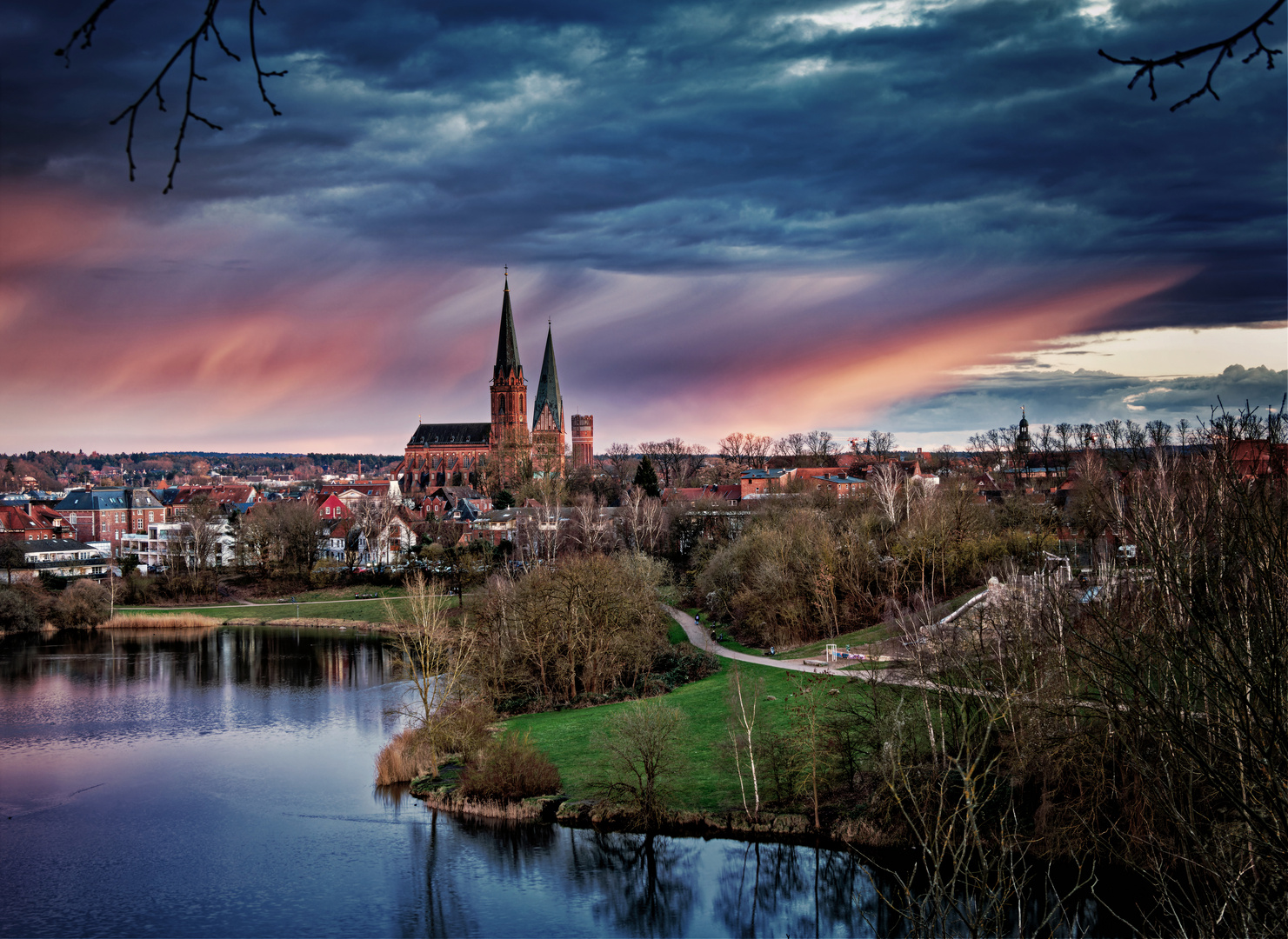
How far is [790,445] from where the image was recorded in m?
128

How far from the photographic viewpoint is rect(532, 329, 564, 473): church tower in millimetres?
109312

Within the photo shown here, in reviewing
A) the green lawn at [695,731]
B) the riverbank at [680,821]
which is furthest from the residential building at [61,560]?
the riverbank at [680,821]

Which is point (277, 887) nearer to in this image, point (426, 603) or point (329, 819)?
point (329, 819)

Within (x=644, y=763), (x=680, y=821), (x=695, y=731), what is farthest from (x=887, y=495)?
(x=680, y=821)

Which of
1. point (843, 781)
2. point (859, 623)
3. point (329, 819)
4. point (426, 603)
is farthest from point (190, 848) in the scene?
point (859, 623)

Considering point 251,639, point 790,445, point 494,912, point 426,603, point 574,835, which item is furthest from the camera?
point 790,445

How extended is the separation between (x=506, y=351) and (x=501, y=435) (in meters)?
11.0

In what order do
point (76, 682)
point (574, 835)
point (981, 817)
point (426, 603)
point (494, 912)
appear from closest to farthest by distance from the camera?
1. point (494, 912)
2. point (981, 817)
3. point (574, 835)
4. point (426, 603)
5. point (76, 682)

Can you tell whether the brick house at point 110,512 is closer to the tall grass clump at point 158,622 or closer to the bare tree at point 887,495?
the tall grass clump at point 158,622


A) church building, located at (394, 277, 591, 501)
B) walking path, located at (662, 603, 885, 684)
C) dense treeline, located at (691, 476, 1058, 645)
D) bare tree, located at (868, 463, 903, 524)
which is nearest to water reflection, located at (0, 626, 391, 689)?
walking path, located at (662, 603, 885, 684)

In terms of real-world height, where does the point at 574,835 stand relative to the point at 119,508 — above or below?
below

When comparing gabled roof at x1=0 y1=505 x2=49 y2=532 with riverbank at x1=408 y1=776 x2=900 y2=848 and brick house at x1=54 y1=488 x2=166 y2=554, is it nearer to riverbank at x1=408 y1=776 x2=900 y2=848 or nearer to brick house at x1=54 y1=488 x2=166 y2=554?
brick house at x1=54 y1=488 x2=166 y2=554

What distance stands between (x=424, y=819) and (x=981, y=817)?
12.2m

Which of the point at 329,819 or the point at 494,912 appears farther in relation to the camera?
the point at 329,819
